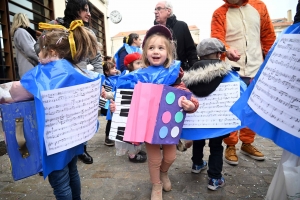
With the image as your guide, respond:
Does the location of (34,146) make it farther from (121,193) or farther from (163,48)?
(163,48)

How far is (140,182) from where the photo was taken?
198cm

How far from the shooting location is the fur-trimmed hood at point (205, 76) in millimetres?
1729

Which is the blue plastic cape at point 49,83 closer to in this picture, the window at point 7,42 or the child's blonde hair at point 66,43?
the child's blonde hair at point 66,43

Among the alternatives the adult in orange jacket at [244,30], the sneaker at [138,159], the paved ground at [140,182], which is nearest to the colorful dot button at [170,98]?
the paved ground at [140,182]

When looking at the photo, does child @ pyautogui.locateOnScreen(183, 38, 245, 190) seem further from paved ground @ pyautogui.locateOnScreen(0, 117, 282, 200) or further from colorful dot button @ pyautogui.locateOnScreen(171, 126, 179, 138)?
colorful dot button @ pyautogui.locateOnScreen(171, 126, 179, 138)

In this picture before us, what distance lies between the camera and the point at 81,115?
1319 mm

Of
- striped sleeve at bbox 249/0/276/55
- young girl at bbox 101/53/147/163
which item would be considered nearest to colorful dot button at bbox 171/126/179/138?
young girl at bbox 101/53/147/163

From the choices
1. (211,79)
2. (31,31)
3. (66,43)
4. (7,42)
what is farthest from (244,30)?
(7,42)

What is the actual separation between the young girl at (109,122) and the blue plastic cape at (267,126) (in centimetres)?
96

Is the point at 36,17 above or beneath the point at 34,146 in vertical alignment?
above

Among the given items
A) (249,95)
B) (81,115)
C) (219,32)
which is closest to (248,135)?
(219,32)

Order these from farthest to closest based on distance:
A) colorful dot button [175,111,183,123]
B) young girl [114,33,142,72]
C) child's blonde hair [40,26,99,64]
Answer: young girl [114,33,142,72] < colorful dot button [175,111,183,123] < child's blonde hair [40,26,99,64]

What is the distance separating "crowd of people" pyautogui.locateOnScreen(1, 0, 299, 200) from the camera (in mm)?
1277

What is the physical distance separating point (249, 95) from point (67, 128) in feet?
3.49
